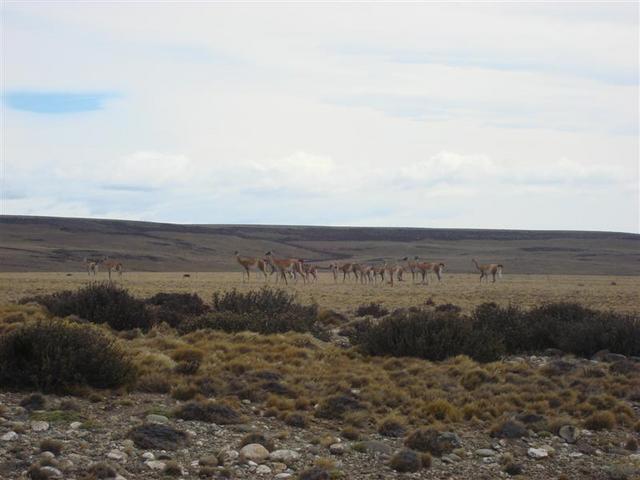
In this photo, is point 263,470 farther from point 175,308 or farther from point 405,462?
point 175,308

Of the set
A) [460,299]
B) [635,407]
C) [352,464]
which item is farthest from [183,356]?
[460,299]

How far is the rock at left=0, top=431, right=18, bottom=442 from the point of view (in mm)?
9742

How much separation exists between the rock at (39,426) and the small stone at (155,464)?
1531 mm

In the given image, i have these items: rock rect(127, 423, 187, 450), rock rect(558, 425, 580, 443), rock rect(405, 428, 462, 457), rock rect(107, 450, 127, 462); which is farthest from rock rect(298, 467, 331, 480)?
rock rect(558, 425, 580, 443)

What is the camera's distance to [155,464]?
376 inches

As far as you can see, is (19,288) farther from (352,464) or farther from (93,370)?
(352,464)

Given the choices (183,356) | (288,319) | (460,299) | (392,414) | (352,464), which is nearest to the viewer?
(352,464)

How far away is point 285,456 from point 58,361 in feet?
12.5

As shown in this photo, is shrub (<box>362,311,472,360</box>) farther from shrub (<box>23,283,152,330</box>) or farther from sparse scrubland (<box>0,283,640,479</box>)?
shrub (<box>23,283,152,330</box>)

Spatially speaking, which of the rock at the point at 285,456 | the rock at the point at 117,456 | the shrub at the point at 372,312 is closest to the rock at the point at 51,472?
the rock at the point at 117,456

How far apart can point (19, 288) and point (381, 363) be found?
25812 millimetres

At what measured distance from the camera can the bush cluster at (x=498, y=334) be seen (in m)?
17.7

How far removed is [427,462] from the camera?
1053 centimetres

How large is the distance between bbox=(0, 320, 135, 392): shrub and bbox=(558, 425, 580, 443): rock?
614 cm
